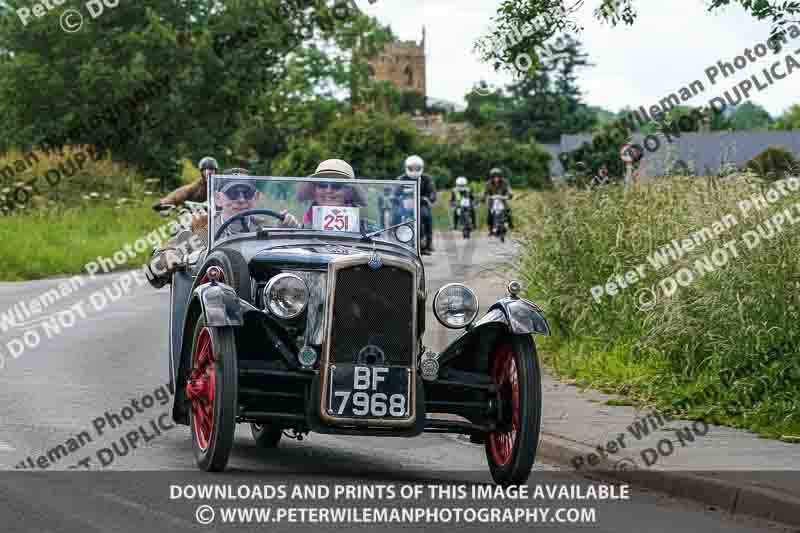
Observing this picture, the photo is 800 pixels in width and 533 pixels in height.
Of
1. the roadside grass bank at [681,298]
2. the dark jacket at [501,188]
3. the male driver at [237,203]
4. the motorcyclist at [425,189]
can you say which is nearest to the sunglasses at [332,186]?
the male driver at [237,203]

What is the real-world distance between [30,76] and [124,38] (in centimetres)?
364

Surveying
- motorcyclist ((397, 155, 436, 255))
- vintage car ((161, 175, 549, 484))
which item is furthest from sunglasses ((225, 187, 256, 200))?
motorcyclist ((397, 155, 436, 255))

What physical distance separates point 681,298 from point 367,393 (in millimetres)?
4864

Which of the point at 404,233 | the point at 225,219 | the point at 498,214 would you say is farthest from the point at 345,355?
the point at 498,214

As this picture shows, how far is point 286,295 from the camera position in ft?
32.0

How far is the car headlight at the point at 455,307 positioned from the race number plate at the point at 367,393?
2.00ft


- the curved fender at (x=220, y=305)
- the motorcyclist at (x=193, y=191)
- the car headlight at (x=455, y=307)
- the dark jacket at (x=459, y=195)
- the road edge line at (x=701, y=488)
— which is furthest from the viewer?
the dark jacket at (x=459, y=195)

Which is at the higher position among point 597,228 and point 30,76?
point 30,76

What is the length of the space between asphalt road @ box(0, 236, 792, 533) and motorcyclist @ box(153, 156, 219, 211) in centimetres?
165

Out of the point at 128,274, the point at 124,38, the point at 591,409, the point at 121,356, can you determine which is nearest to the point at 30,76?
the point at 124,38

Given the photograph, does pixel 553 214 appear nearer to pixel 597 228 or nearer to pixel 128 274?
pixel 597 228

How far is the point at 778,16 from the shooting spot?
12492mm

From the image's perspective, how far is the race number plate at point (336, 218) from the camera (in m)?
11.1

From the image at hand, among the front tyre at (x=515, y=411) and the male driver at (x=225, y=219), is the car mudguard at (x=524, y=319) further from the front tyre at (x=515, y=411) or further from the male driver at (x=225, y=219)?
the male driver at (x=225, y=219)
